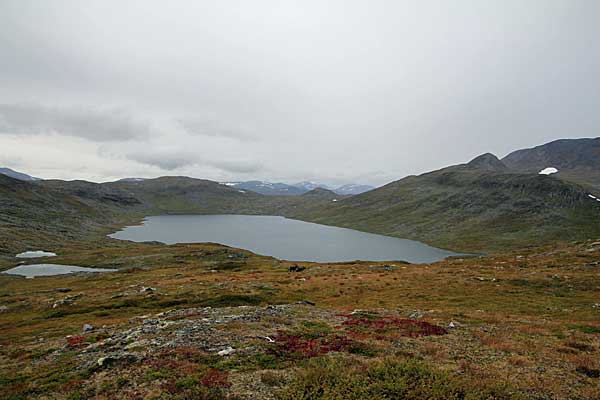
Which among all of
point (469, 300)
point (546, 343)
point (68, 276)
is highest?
point (546, 343)

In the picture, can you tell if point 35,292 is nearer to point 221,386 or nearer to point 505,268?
point 221,386

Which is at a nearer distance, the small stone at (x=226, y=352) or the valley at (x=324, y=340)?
the valley at (x=324, y=340)

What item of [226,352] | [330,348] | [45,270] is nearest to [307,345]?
[330,348]

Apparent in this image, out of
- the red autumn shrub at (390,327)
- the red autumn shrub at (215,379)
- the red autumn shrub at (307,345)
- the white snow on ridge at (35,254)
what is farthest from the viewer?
the white snow on ridge at (35,254)

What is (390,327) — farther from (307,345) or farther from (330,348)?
(307,345)

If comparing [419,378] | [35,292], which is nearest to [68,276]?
[35,292]

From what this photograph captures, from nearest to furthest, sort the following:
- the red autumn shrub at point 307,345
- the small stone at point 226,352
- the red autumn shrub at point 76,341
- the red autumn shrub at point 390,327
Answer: the small stone at point 226,352 < the red autumn shrub at point 307,345 < the red autumn shrub at point 390,327 < the red autumn shrub at point 76,341

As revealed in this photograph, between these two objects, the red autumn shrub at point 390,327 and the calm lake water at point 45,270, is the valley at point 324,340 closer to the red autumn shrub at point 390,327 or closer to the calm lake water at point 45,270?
the red autumn shrub at point 390,327

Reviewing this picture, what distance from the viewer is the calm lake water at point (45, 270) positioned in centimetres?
8712

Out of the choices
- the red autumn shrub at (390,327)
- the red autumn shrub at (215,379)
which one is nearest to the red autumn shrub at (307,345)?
the red autumn shrub at (390,327)

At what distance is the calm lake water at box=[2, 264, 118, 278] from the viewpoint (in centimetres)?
8712

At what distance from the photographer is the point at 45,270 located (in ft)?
303

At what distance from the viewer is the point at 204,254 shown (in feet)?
364

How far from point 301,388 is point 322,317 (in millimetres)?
15013
